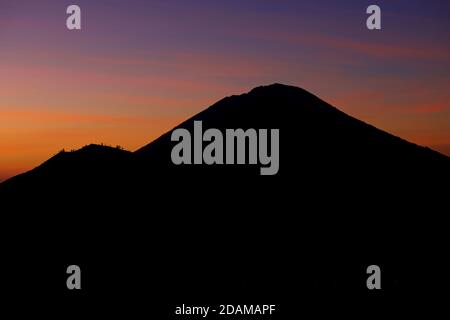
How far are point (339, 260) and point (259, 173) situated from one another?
1294cm

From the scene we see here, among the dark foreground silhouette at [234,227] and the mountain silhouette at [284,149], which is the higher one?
the mountain silhouette at [284,149]

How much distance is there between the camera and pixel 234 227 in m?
31.7

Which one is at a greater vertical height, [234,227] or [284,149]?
[284,149]

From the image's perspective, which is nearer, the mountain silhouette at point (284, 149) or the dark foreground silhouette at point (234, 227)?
the dark foreground silhouette at point (234, 227)

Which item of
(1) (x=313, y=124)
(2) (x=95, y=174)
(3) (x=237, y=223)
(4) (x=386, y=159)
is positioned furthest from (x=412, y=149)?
(2) (x=95, y=174)

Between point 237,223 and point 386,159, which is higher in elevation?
point 386,159

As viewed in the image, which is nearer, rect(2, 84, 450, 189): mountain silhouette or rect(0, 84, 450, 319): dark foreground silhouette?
rect(0, 84, 450, 319): dark foreground silhouette

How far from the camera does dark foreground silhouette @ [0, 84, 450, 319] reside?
941 inches

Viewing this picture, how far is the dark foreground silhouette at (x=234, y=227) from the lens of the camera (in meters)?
23.9

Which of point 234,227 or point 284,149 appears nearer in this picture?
point 234,227

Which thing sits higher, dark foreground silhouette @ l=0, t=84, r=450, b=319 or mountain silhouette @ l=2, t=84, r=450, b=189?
mountain silhouette @ l=2, t=84, r=450, b=189
